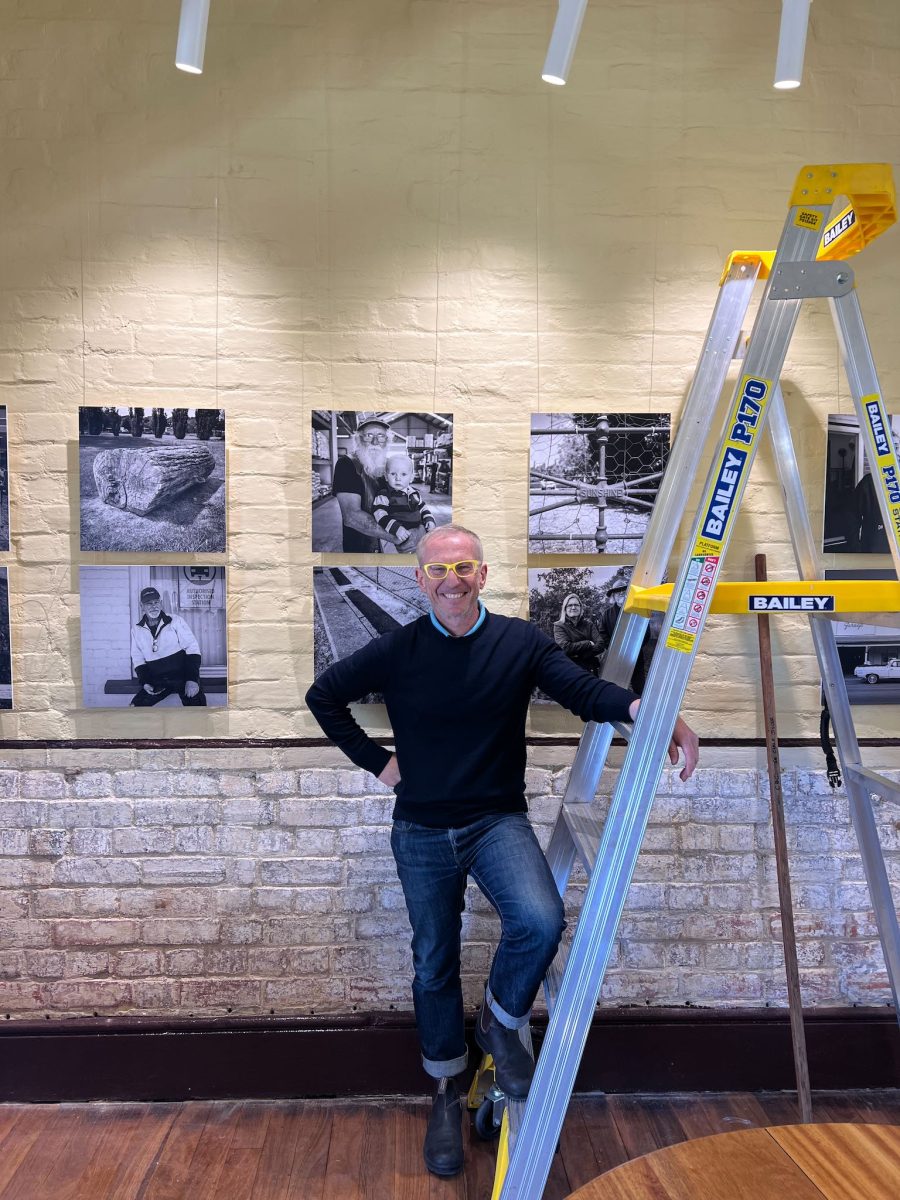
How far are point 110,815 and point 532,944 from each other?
127 centimetres

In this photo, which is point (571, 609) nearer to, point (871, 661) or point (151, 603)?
point (871, 661)

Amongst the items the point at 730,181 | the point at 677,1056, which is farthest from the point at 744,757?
the point at 730,181

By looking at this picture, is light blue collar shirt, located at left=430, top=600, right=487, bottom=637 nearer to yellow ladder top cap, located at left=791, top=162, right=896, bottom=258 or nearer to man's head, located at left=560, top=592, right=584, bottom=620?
man's head, located at left=560, top=592, right=584, bottom=620

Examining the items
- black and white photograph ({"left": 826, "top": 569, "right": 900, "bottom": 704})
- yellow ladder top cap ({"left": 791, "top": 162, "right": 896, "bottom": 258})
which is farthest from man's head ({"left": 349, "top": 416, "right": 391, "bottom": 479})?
black and white photograph ({"left": 826, "top": 569, "right": 900, "bottom": 704})

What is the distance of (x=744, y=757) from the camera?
2557 mm

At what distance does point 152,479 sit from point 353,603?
66cm

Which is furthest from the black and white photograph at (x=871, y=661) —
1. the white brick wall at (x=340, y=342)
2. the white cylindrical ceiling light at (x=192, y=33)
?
the white cylindrical ceiling light at (x=192, y=33)

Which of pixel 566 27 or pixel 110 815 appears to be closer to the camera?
pixel 566 27

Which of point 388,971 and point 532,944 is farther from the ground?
point 532,944

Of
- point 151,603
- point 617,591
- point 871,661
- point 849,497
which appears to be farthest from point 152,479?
point 871,661

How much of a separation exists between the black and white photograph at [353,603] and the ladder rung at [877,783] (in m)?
1.20

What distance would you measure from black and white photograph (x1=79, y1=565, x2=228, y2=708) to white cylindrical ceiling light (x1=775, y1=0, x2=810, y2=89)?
1.76 metres

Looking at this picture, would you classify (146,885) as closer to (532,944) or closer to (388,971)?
(388,971)

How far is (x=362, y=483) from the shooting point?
97.1 inches
